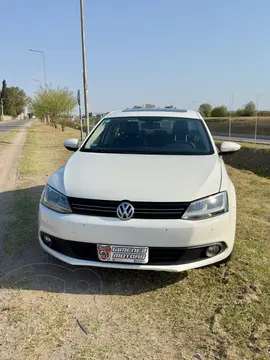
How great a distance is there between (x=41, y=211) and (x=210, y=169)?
166cm

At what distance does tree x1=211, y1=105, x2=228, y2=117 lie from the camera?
60.5 metres

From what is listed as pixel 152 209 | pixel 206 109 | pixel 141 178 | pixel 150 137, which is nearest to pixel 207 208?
pixel 152 209

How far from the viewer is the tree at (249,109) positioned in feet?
183

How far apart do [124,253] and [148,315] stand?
52 cm

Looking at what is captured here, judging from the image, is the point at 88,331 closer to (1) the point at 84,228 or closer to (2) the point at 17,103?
(1) the point at 84,228

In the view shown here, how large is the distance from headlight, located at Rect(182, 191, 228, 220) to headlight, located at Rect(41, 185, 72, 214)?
1024 millimetres

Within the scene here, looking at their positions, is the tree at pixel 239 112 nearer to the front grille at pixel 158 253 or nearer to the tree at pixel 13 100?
the front grille at pixel 158 253

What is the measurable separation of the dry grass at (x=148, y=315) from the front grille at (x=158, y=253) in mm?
324

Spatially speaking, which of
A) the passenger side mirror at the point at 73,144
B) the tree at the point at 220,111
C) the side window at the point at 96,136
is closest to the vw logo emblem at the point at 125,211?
the side window at the point at 96,136

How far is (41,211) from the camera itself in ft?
10.2

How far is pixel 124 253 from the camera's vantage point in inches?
110

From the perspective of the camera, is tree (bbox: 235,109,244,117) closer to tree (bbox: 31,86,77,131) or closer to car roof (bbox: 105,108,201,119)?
tree (bbox: 31,86,77,131)

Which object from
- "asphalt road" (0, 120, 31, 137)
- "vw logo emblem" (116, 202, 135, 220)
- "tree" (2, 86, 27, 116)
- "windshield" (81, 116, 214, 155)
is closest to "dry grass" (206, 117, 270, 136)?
"asphalt road" (0, 120, 31, 137)

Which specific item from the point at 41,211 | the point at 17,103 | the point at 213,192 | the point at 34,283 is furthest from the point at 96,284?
the point at 17,103
